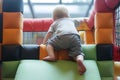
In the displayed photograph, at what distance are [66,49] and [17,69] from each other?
0.37 metres

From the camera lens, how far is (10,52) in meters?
1.77

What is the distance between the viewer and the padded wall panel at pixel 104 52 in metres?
1.76

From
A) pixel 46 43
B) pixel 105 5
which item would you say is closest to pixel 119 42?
pixel 105 5

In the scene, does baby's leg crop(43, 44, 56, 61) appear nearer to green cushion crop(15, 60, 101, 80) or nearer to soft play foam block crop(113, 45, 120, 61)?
green cushion crop(15, 60, 101, 80)

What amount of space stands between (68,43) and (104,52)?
27 cm

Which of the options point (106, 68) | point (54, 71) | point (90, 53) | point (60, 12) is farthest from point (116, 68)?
point (60, 12)

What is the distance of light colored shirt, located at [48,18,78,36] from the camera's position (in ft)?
5.73

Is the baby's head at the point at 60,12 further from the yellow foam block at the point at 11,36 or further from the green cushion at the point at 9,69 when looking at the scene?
the green cushion at the point at 9,69

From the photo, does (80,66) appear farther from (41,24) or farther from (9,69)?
(41,24)

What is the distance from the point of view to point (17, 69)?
1714 mm

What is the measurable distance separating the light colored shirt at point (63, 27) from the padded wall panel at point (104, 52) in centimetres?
21

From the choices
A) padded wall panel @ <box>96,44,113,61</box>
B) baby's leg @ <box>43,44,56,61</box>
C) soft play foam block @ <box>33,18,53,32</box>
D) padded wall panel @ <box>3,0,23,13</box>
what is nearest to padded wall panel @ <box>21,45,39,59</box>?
baby's leg @ <box>43,44,56,61</box>

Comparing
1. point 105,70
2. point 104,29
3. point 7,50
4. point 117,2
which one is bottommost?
point 105,70

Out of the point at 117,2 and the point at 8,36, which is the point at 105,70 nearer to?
the point at 117,2
